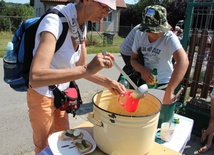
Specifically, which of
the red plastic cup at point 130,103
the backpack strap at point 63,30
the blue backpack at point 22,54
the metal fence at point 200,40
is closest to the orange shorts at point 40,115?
the blue backpack at point 22,54

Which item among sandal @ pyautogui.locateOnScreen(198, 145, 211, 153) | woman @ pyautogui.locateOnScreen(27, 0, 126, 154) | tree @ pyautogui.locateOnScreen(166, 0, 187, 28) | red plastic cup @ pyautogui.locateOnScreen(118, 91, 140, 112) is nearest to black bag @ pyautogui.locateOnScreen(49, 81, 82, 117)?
woman @ pyautogui.locateOnScreen(27, 0, 126, 154)

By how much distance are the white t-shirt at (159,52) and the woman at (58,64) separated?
0.70 meters

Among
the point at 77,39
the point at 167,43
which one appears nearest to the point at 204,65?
the point at 167,43

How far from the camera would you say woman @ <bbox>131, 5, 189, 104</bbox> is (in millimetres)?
1808

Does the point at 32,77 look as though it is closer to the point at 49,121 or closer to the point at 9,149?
the point at 49,121

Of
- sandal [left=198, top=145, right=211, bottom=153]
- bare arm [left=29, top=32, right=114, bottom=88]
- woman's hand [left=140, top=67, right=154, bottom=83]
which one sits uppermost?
bare arm [left=29, top=32, right=114, bottom=88]

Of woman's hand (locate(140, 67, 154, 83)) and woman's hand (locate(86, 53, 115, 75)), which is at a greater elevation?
woman's hand (locate(86, 53, 115, 75))

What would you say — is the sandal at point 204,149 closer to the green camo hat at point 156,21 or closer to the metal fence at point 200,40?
the metal fence at point 200,40

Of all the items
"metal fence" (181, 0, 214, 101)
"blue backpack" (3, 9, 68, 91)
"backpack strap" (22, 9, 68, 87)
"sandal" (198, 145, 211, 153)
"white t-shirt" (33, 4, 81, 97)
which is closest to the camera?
"white t-shirt" (33, 4, 81, 97)

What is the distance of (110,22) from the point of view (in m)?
22.6

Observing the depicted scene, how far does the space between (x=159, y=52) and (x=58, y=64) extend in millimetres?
1010

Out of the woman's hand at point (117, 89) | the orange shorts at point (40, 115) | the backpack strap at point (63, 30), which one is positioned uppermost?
the backpack strap at point (63, 30)

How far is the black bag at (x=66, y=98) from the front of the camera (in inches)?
59.6

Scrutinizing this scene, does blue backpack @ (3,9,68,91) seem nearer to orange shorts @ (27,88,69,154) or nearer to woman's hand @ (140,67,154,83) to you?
orange shorts @ (27,88,69,154)
